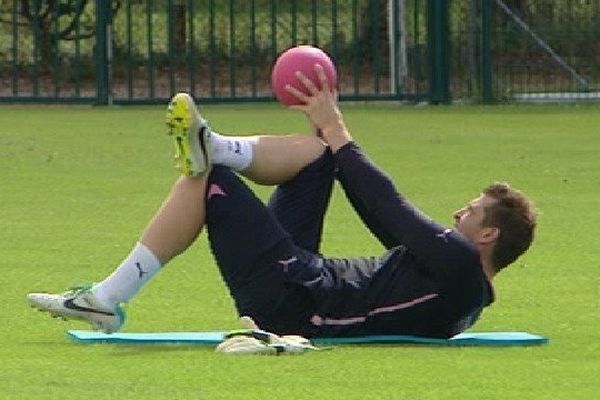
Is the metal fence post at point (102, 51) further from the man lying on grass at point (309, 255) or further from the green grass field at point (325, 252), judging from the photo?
the man lying on grass at point (309, 255)

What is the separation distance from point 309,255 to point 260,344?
1.70 ft

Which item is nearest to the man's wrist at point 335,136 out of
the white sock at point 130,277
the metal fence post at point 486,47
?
the white sock at point 130,277

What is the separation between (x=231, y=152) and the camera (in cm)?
732

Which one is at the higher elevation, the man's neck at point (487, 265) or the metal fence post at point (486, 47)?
the man's neck at point (487, 265)

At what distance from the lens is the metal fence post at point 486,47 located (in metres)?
21.2

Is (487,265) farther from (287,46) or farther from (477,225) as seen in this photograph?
(287,46)

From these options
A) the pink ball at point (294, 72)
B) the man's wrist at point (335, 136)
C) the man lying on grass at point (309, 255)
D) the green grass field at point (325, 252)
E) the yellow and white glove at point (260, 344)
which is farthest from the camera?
the pink ball at point (294, 72)

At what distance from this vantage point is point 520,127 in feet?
61.1

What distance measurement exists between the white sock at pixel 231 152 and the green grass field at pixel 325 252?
26.5 inches

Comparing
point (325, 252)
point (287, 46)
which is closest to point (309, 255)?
point (325, 252)

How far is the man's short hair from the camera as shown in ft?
23.6

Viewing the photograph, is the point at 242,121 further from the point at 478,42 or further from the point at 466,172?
the point at 466,172

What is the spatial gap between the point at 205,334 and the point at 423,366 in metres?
1.02

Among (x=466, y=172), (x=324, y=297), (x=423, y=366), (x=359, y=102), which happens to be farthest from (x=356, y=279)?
(x=359, y=102)
